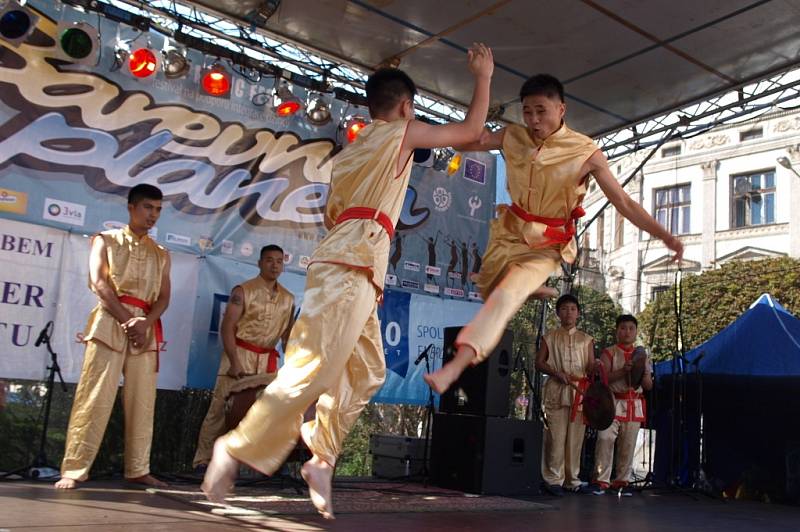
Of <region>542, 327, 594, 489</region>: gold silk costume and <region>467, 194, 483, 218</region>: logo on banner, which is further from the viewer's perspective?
<region>467, 194, 483, 218</region>: logo on banner

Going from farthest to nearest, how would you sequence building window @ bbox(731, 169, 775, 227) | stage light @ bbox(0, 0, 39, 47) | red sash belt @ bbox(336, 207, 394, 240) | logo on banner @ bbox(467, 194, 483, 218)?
1. building window @ bbox(731, 169, 775, 227)
2. logo on banner @ bbox(467, 194, 483, 218)
3. stage light @ bbox(0, 0, 39, 47)
4. red sash belt @ bbox(336, 207, 394, 240)

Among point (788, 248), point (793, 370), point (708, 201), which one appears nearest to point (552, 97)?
point (793, 370)

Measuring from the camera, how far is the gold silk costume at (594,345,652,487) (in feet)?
25.8

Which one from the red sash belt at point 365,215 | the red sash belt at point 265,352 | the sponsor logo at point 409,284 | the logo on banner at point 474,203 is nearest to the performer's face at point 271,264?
the red sash belt at point 265,352

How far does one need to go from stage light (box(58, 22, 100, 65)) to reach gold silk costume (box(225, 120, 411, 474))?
3646mm

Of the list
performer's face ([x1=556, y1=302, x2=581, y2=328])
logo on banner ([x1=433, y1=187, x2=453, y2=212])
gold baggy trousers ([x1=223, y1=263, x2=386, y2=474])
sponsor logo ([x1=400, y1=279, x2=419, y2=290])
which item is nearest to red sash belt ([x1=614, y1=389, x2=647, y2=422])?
performer's face ([x1=556, y1=302, x2=581, y2=328])

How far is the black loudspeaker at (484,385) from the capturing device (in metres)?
6.82

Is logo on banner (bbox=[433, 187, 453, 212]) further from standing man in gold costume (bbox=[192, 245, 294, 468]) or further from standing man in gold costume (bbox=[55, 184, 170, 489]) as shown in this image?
standing man in gold costume (bbox=[55, 184, 170, 489])

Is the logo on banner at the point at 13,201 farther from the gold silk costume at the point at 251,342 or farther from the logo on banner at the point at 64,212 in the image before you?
the gold silk costume at the point at 251,342

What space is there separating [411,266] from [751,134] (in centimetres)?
2895

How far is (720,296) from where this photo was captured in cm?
2636

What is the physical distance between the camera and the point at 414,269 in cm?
776

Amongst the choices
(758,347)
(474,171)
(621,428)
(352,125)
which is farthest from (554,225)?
(758,347)

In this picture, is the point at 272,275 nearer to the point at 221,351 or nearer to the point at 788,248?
the point at 221,351
